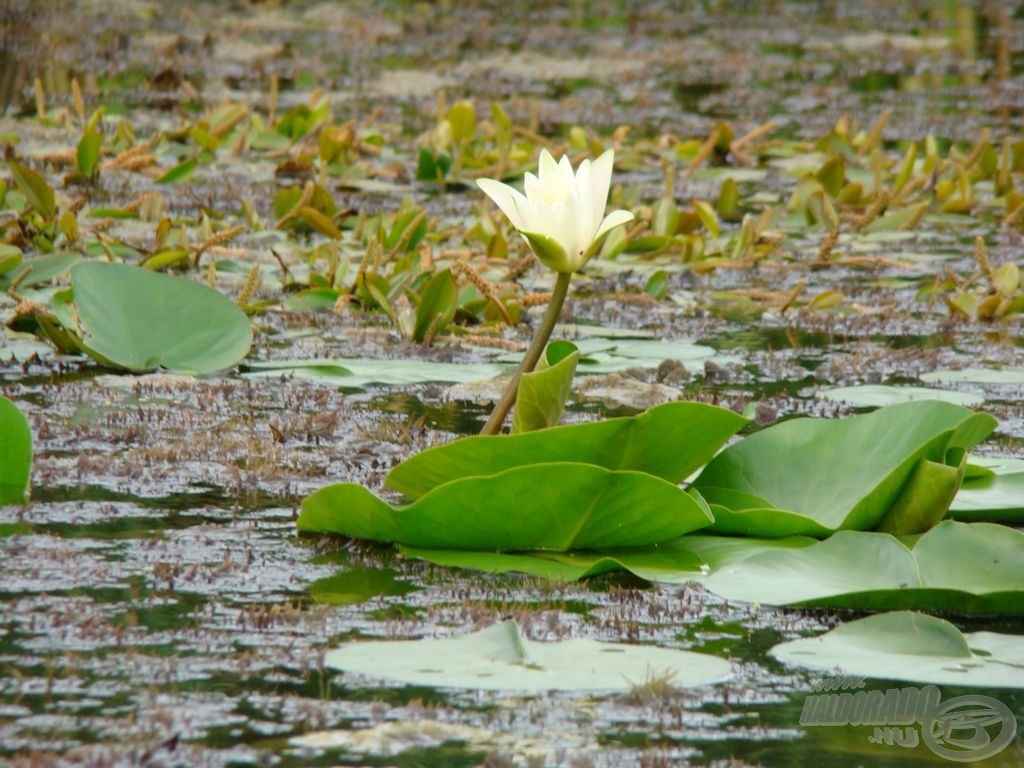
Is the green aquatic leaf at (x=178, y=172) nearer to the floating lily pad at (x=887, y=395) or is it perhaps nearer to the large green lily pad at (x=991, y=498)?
the floating lily pad at (x=887, y=395)

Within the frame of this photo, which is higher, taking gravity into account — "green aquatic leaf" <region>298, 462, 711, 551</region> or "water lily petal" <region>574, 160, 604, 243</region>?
"water lily petal" <region>574, 160, 604, 243</region>

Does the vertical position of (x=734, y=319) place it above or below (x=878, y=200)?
below

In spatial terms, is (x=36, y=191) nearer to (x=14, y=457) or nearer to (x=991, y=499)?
(x=14, y=457)

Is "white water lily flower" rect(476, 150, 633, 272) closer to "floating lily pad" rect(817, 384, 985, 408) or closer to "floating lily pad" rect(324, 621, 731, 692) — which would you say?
"floating lily pad" rect(324, 621, 731, 692)

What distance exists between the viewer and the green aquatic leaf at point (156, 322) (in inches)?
145

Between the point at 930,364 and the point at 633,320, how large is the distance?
0.99m

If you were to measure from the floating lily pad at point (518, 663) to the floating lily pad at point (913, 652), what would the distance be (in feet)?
0.51

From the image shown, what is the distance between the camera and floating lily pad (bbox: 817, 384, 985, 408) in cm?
377

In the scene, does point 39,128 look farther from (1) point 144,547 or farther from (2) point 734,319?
(1) point 144,547


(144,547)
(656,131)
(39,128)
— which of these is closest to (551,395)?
(144,547)

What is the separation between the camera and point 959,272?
18.8 feet

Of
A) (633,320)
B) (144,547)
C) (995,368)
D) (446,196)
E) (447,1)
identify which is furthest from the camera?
(447,1)

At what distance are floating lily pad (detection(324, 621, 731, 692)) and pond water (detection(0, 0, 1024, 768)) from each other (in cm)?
3

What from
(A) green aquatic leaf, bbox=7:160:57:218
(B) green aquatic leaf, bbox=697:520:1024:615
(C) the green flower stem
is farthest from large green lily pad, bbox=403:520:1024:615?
(A) green aquatic leaf, bbox=7:160:57:218
